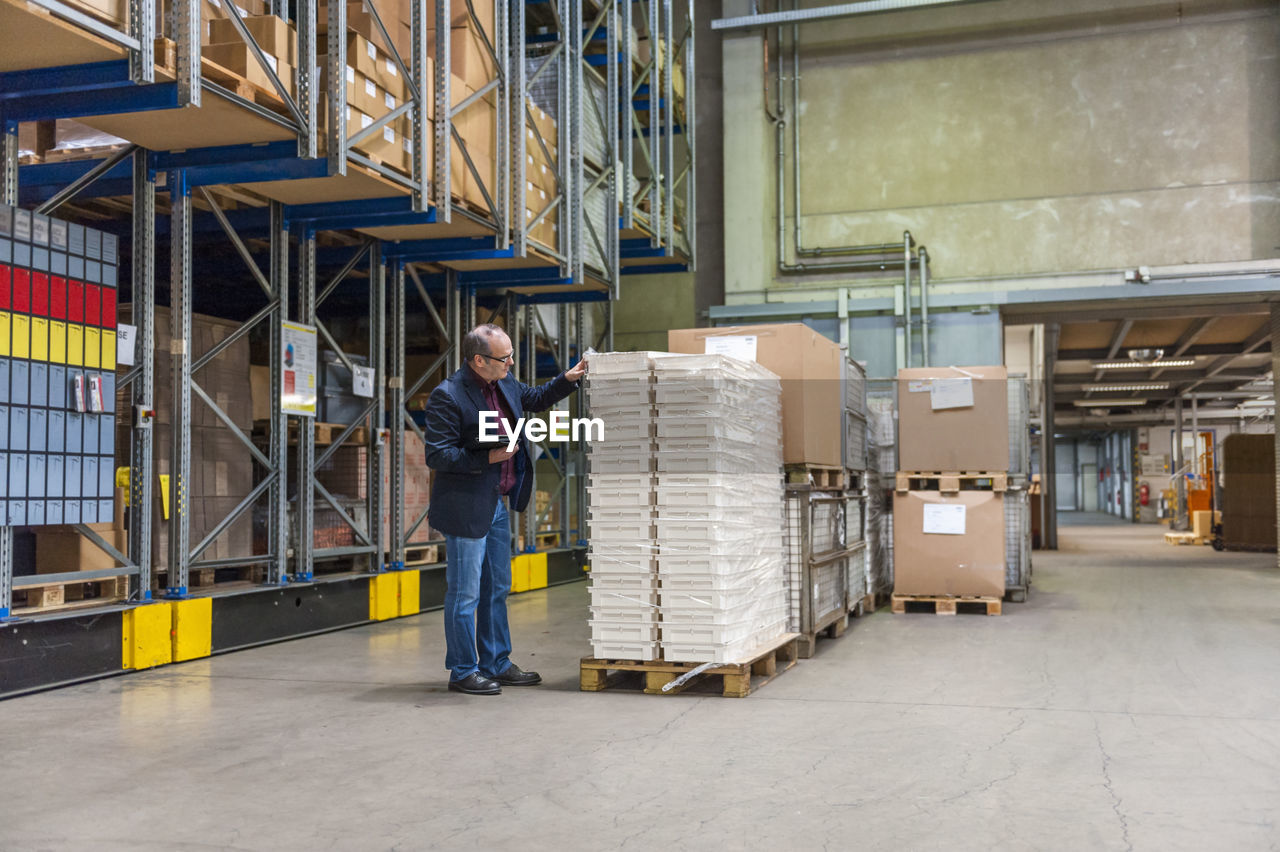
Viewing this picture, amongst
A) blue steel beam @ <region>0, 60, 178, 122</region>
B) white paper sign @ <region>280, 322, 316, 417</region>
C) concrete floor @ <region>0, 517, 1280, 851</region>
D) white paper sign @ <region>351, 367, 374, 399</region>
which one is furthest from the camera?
white paper sign @ <region>351, 367, 374, 399</region>

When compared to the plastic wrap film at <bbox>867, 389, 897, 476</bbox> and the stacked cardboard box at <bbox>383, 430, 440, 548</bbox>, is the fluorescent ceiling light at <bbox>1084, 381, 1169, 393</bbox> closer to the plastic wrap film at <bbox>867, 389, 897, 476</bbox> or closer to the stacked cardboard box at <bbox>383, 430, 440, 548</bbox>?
the plastic wrap film at <bbox>867, 389, 897, 476</bbox>

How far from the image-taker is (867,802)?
3.60 metres

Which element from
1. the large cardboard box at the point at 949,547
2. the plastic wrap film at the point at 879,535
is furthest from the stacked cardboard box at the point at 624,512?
the large cardboard box at the point at 949,547

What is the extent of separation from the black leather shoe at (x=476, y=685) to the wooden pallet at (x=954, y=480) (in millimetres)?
4790

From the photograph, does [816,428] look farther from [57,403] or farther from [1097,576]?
[1097,576]

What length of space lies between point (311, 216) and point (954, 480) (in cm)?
550

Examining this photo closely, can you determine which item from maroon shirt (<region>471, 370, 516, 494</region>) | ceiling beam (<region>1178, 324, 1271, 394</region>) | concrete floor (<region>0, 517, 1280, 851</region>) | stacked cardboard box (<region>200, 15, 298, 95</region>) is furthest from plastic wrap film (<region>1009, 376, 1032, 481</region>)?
ceiling beam (<region>1178, 324, 1271, 394</region>)

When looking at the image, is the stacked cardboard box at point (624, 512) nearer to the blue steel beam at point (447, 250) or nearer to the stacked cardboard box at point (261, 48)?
the stacked cardboard box at point (261, 48)

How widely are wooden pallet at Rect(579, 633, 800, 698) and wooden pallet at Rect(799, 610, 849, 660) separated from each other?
2.36 feet

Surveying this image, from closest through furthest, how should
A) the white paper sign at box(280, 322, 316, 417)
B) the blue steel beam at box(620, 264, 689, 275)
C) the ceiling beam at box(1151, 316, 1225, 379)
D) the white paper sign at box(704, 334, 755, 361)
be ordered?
the white paper sign at box(704, 334, 755, 361) → the white paper sign at box(280, 322, 316, 417) → the blue steel beam at box(620, 264, 689, 275) → the ceiling beam at box(1151, 316, 1225, 379)

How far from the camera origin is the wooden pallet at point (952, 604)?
9094 mm

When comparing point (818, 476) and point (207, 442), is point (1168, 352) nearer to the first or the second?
point (818, 476)

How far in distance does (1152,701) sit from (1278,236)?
31.3 ft

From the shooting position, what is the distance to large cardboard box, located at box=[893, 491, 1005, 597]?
9.05 metres
